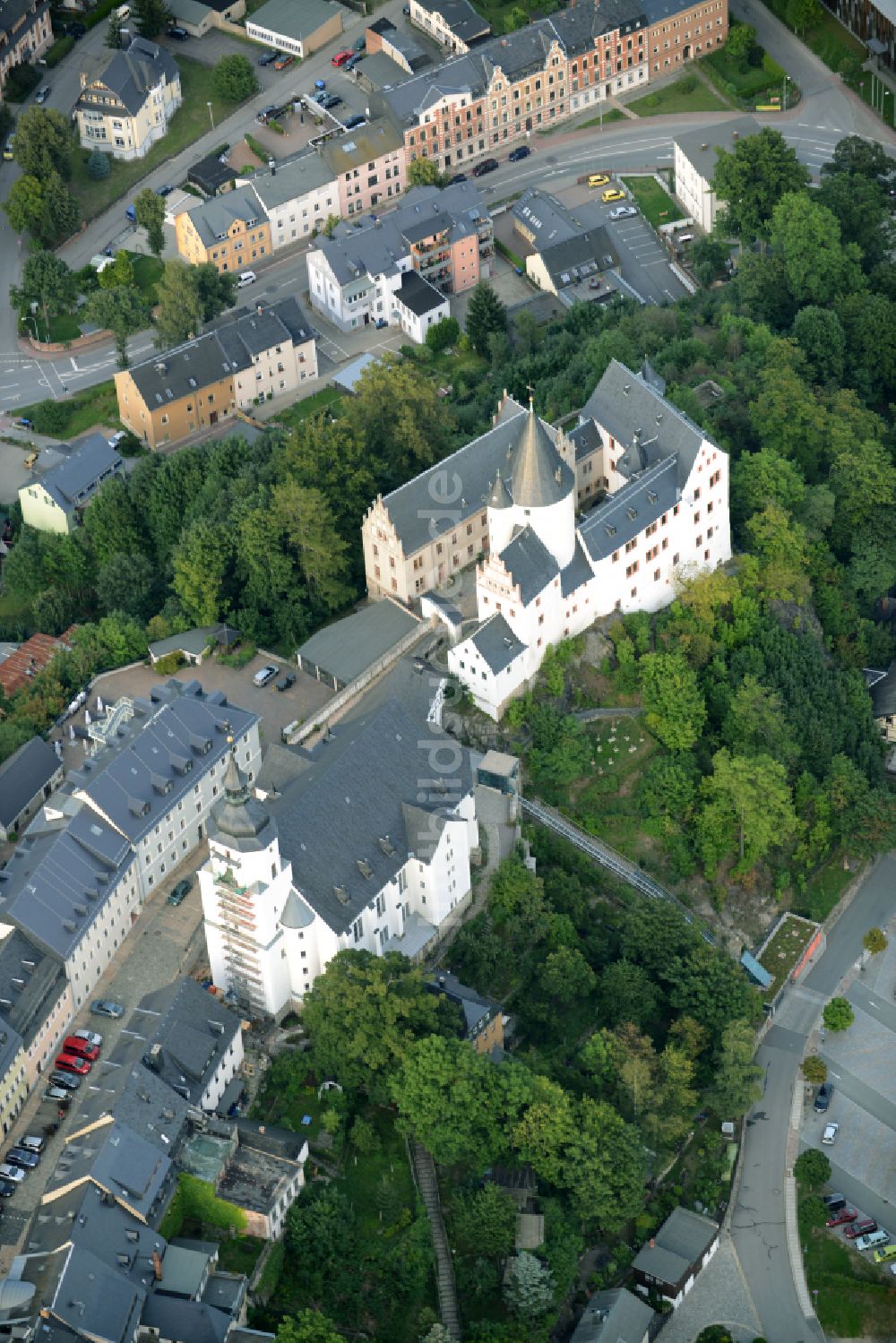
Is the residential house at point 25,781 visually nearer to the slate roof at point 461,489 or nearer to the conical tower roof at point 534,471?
the slate roof at point 461,489

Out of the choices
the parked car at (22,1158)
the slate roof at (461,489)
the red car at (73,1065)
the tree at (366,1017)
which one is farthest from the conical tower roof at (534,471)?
the parked car at (22,1158)

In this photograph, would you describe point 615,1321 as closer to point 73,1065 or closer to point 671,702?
point 73,1065

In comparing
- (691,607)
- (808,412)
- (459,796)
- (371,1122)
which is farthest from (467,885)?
(808,412)

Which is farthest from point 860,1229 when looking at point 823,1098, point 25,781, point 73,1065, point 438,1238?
point 25,781

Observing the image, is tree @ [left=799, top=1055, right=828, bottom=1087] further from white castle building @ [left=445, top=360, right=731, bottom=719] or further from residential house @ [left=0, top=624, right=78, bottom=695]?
residential house @ [left=0, top=624, right=78, bottom=695]

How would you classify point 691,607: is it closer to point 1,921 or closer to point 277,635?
point 277,635
